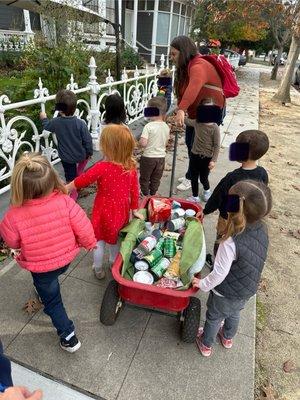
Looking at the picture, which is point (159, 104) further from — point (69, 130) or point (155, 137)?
point (69, 130)

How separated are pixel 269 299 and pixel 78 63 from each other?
526 cm

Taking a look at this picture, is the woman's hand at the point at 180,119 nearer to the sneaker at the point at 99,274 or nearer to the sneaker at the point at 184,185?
the sneaker at the point at 184,185

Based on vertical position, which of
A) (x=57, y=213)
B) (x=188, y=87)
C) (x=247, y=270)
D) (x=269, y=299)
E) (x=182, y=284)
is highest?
(x=188, y=87)

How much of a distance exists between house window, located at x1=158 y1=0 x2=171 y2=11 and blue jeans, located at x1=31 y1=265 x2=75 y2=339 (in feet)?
76.8

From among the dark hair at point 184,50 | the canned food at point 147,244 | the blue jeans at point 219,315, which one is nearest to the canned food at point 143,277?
the canned food at point 147,244

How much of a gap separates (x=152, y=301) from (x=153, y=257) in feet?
1.08

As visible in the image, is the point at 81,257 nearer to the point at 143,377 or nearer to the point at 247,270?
the point at 143,377

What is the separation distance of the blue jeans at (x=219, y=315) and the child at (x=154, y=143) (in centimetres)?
184

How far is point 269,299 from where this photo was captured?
115 inches

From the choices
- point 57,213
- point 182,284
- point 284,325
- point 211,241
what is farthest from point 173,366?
point 211,241

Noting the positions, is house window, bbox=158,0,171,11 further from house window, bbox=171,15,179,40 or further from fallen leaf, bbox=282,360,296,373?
fallen leaf, bbox=282,360,296,373

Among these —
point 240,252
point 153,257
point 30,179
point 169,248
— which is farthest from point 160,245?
point 30,179

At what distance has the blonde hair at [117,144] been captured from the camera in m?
2.32

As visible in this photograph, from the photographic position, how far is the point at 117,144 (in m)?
2.33
